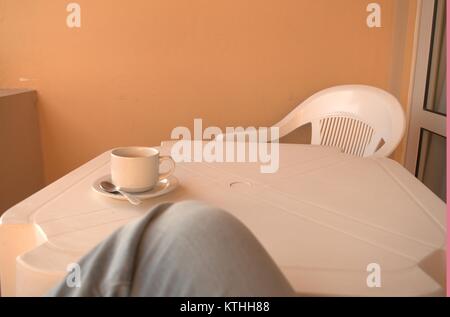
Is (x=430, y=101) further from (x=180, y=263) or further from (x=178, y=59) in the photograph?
(x=180, y=263)

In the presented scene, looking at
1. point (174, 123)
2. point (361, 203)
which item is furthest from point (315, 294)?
point (174, 123)

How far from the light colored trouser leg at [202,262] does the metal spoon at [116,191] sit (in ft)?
0.77

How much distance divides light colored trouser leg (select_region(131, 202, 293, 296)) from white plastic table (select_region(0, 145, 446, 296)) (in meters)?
0.08

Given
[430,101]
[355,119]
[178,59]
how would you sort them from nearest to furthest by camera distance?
[355,119], [430,101], [178,59]

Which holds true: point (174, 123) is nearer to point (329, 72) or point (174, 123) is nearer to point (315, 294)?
point (329, 72)

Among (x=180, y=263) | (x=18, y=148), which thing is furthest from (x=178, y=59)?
(x=180, y=263)

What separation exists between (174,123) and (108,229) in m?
1.22

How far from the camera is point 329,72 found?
168 cm

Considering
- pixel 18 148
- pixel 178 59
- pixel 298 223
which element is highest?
pixel 178 59

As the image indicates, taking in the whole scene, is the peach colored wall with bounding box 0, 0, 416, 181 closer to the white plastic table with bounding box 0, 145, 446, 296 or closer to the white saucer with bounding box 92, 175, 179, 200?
the white plastic table with bounding box 0, 145, 446, 296

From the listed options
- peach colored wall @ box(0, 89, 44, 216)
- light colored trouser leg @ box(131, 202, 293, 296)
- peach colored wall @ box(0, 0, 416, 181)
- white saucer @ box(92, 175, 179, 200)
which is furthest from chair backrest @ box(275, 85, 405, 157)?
peach colored wall @ box(0, 89, 44, 216)

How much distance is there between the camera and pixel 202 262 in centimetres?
38

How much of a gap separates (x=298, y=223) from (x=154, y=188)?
265 mm

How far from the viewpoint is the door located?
1.49 metres
